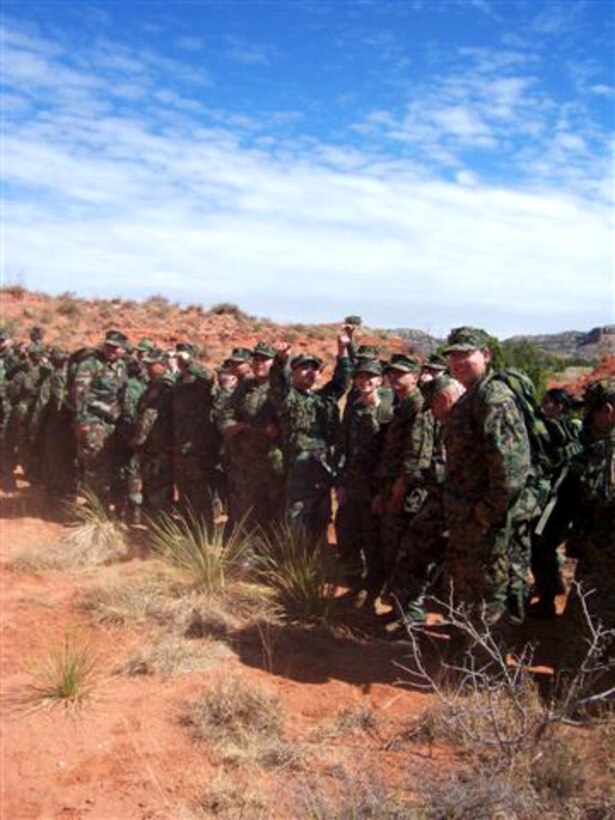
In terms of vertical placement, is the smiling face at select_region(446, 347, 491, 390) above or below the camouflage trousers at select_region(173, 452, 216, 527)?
above

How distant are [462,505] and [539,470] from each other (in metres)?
0.60

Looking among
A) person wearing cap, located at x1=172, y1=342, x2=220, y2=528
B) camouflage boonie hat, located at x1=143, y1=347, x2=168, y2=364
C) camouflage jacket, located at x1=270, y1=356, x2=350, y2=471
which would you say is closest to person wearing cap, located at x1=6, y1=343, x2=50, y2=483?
camouflage boonie hat, located at x1=143, y1=347, x2=168, y2=364

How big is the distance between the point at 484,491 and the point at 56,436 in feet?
24.5

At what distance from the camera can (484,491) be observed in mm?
4926

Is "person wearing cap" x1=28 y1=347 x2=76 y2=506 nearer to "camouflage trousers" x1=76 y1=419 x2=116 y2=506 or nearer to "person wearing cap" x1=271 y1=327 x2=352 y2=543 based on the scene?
"camouflage trousers" x1=76 y1=419 x2=116 y2=506

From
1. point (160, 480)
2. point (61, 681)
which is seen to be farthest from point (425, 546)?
point (160, 480)

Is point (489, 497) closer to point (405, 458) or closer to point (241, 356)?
point (405, 458)

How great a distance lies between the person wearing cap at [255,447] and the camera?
788cm

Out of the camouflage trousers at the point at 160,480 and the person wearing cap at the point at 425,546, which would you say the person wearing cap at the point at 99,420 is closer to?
the camouflage trousers at the point at 160,480

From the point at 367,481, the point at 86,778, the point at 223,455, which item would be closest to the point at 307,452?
the point at 367,481

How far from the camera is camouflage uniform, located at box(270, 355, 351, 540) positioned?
721 cm

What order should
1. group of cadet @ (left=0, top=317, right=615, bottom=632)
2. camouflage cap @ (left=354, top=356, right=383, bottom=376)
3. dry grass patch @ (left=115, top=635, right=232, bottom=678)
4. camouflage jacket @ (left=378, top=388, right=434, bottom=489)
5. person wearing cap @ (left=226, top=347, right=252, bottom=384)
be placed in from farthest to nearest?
1. person wearing cap @ (left=226, top=347, right=252, bottom=384)
2. camouflage cap @ (left=354, top=356, right=383, bottom=376)
3. camouflage jacket @ (left=378, top=388, right=434, bottom=489)
4. dry grass patch @ (left=115, top=635, right=232, bottom=678)
5. group of cadet @ (left=0, top=317, right=615, bottom=632)

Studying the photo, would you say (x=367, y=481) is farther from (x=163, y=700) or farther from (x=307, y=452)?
(x=163, y=700)

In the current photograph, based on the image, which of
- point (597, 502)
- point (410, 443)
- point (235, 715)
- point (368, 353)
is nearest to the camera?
point (235, 715)
